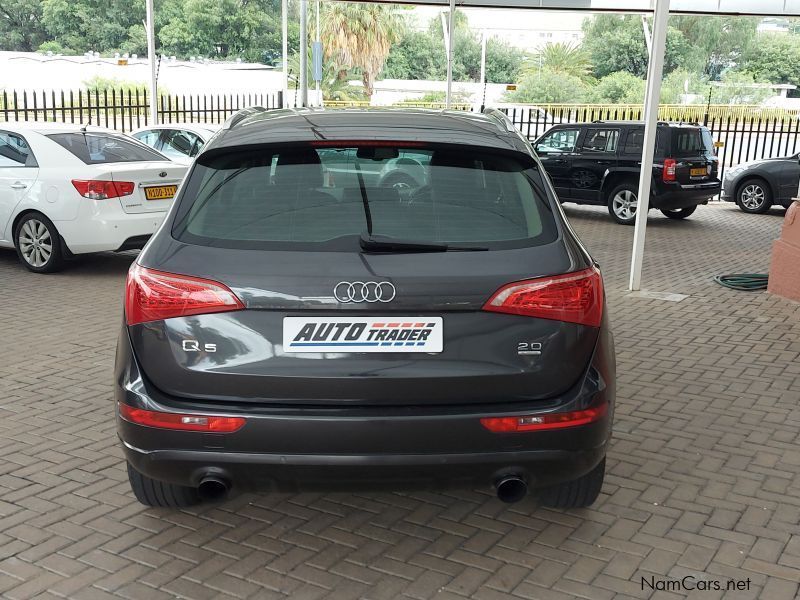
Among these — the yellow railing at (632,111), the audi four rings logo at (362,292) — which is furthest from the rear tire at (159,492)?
the yellow railing at (632,111)

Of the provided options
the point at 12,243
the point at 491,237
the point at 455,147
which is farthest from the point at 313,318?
the point at 12,243

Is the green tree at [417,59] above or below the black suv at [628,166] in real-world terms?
above

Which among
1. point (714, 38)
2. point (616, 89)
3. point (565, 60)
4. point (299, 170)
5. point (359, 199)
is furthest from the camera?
point (714, 38)

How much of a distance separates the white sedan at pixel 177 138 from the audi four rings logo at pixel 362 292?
1060 centimetres

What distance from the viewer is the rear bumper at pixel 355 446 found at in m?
2.96

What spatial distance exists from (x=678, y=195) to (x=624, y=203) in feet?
2.97

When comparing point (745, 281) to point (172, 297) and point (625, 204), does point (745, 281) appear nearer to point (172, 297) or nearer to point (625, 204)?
point (625, 204)

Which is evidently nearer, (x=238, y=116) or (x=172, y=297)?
(x=172, y=297)

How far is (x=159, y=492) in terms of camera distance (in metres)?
3.79

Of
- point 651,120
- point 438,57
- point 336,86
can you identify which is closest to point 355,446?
point 651,120

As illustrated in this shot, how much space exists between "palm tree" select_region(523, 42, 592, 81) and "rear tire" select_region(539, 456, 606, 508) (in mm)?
75305

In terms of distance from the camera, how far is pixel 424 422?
9.74 ft

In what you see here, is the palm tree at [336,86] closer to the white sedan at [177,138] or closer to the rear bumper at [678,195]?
the rear bumper at [678,195]

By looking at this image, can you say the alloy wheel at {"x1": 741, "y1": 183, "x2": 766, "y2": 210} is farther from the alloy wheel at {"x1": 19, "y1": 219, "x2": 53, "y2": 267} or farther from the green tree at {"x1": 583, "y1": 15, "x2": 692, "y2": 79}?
the green tree at {"x1": 583, "y1": 15, "x2": 692, "y2": 79}
